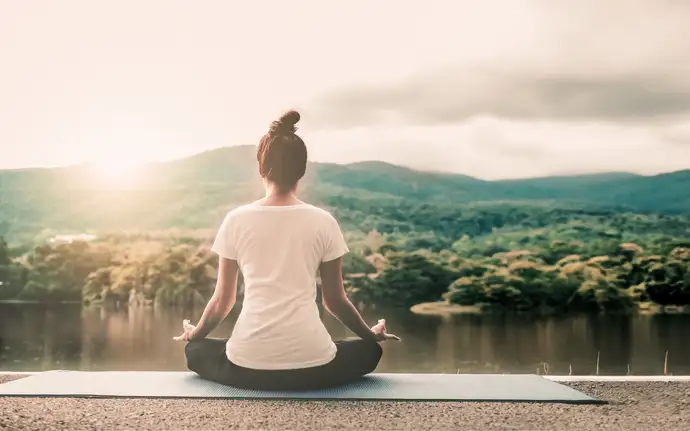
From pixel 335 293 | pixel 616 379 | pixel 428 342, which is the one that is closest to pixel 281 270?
pixel 335 293

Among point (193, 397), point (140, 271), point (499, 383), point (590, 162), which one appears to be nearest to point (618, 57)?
point (590, 162)

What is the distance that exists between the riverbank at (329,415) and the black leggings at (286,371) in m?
0.13

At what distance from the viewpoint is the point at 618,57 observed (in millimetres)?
7945

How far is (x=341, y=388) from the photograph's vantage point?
2.48 m

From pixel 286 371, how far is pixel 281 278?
277 mm

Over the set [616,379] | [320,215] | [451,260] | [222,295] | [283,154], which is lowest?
[451,260]

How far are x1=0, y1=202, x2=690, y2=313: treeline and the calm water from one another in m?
0.39

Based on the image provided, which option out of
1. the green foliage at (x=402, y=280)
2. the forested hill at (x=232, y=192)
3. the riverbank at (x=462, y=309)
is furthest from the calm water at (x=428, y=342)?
the forested hill at (x=232, y=192)

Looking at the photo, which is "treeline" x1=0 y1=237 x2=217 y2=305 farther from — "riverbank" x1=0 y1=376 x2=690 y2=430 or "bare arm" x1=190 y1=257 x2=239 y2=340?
"riverbank" x1=0 y1=376 x2=690 y2=430

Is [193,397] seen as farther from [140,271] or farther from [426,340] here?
[426,340]

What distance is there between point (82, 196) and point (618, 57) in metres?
8.55

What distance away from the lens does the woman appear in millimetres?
2396

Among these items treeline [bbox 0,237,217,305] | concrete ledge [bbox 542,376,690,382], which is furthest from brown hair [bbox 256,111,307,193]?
treeline [bbox 0,237,217,305]

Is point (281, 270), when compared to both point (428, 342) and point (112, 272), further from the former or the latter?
point (428, 342)
